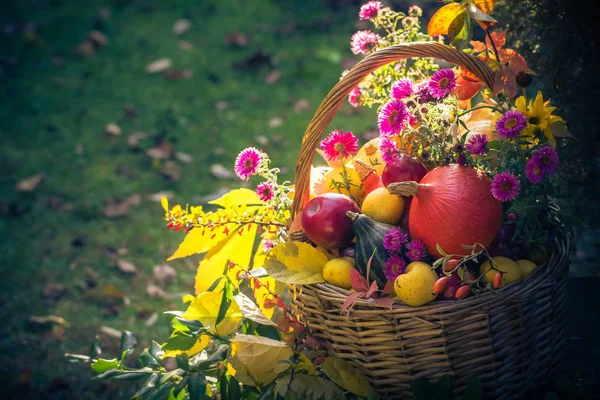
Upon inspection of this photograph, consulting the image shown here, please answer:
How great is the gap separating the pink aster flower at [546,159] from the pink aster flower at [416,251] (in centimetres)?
32

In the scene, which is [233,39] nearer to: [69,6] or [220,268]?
[69,6]

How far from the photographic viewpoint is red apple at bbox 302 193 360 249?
1481mm

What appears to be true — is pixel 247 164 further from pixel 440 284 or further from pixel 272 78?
pixel 272 78

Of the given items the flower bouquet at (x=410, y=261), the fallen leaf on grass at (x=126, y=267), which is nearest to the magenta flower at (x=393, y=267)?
the flower bouquet at (x=410, y=261)

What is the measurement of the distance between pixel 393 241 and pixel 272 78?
294 centimetres

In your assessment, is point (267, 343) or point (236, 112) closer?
point (267, 343)

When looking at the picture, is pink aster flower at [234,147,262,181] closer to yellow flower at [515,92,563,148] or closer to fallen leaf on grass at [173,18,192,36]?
yellow flower at [515,92,563,148]

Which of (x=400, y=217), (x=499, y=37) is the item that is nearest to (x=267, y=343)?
(x=400, y=217)

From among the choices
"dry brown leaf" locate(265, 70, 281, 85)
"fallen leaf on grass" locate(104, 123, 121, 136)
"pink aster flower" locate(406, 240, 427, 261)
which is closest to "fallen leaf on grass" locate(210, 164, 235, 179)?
"fallen leaf on grass" locate(104, 123, 121, 136)

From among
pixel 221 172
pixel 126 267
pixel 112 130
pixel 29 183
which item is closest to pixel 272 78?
pixel 221 172

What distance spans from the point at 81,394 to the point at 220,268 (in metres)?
0.95

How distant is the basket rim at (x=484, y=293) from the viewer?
1276mm

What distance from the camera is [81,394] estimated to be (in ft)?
7.16

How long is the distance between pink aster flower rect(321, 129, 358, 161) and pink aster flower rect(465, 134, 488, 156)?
333 millimetres
